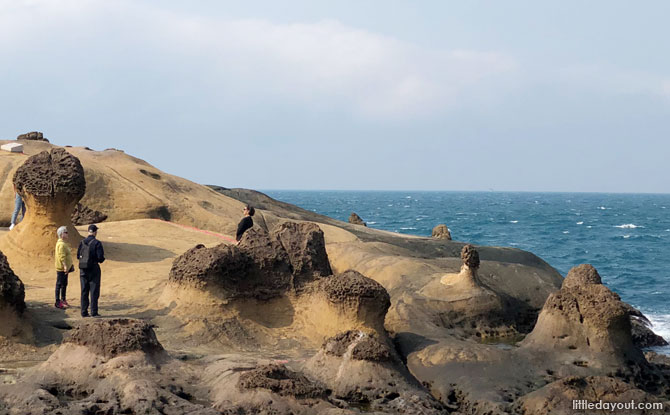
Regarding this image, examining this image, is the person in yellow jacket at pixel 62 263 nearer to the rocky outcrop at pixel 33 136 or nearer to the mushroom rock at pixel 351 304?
the mushroom rock at pixel 351 304

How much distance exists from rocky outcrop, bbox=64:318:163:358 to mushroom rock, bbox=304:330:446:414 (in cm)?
185

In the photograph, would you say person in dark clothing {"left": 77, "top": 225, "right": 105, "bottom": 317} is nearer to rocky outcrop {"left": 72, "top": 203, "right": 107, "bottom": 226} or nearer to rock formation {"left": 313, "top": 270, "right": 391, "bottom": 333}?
rock formation {"left": 313, "top": 270, "right": 391, "bottom": 333}

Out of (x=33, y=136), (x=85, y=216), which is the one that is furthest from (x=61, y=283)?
(x=33, y=136)

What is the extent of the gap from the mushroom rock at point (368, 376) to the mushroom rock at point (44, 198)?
19.4 feet

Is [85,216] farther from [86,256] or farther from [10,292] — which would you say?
[10,292]

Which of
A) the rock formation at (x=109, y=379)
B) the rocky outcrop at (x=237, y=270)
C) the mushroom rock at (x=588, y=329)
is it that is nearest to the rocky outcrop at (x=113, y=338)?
the rock formation at (x=109, y=379)

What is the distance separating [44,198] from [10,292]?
3.88 m

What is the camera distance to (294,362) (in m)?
9.19

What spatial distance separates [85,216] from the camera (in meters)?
17.5

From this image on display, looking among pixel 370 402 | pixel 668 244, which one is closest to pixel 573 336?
pixel 370 402

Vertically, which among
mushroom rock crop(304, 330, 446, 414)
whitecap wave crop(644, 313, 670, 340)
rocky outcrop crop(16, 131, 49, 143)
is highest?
rocky outcrop crop(16, 131, 49, 143)

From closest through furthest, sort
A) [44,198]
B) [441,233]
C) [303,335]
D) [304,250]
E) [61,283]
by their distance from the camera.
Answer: [61,283]
[303,335]
[304,250]
[44,198]
[441,233]

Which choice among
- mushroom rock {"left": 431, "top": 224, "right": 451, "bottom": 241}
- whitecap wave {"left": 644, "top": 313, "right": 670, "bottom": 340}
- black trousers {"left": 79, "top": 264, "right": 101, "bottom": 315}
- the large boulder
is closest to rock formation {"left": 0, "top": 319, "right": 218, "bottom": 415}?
black trousers {"left": 79, "top": 264, "right": 101, "bottom": 315}

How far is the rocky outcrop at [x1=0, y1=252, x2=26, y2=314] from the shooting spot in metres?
8.91
